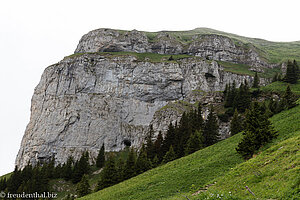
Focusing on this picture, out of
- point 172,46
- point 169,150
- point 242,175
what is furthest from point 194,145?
point 172,46

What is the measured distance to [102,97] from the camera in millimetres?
145875

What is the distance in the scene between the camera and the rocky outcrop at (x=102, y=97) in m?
135

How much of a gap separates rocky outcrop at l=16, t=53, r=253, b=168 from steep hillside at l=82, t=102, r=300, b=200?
9794cm

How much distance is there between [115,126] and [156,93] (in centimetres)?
A: 3602

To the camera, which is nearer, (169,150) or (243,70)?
(169,150)

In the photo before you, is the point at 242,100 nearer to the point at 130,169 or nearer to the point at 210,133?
the point at 210,133

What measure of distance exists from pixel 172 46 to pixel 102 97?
78.3 metres

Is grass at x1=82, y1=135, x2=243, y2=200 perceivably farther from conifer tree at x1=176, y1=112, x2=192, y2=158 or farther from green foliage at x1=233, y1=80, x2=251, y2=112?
green foliage at x1=233, y1=80, x2=251, y2=112

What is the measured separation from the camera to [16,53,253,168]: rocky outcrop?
13500 cm

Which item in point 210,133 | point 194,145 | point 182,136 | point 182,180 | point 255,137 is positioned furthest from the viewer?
point 182,136

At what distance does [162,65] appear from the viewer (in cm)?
16025

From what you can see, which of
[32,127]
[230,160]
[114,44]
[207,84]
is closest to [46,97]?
[32,127]

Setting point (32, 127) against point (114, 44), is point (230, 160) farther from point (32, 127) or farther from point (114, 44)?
point (114, 44)

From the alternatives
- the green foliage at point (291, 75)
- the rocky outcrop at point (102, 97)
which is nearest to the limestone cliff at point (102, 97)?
the rocky outcrop at point (102, 97)
